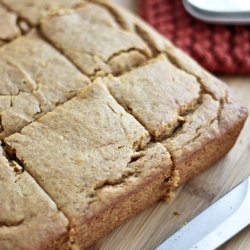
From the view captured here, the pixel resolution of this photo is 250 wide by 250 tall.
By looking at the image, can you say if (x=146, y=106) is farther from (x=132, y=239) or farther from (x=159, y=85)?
(x=132, y=239)

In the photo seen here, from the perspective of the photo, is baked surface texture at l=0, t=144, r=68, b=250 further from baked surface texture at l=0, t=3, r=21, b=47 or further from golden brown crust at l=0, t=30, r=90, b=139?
baked surface texture at l=0, t=3, r=21, b=47

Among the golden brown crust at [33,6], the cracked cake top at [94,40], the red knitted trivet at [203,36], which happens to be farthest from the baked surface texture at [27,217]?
the red knitted trivet at [203,36]

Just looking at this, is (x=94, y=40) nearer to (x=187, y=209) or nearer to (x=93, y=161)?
(x=93, y=161)

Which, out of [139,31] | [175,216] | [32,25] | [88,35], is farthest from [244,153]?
[32,25]

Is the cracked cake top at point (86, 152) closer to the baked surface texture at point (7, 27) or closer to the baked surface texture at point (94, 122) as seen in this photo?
the baked surface texture at point (94, 122)

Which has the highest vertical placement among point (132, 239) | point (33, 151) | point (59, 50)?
point (59, 50)

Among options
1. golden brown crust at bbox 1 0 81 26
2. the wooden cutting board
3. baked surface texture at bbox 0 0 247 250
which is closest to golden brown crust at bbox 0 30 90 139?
baked surface texture at bbox 0 0 247 250

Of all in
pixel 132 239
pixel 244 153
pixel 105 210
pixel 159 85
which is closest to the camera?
pixel 105 210
